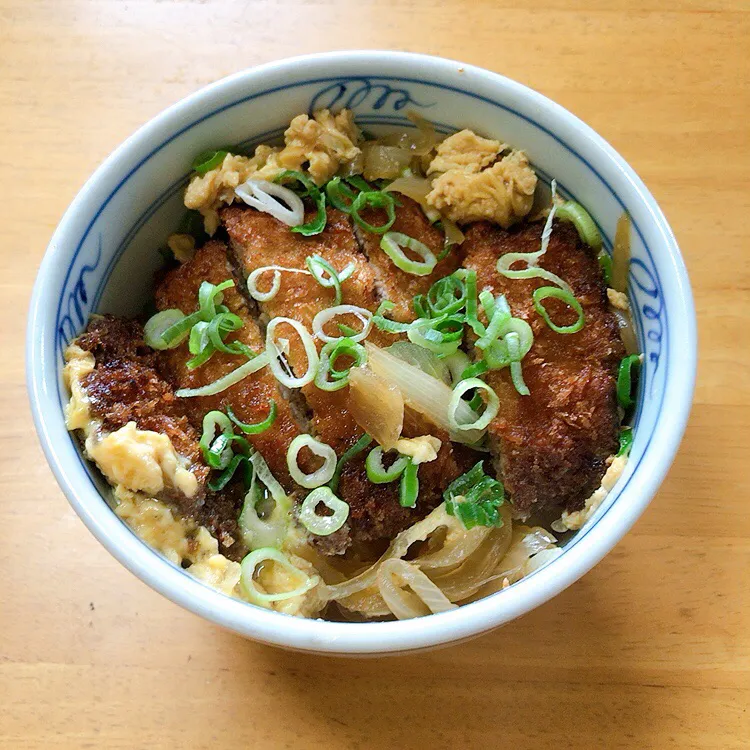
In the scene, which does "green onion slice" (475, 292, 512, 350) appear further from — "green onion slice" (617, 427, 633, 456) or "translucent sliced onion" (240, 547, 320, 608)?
"translucent sliced onion" (240, 547, 320, 608)

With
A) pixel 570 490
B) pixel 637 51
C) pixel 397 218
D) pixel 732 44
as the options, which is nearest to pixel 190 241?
pixel 397 218

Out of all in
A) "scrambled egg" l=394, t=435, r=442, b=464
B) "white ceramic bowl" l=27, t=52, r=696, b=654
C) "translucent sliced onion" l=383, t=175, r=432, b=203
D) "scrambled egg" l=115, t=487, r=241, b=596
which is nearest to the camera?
"white ceramic bowl" l=27, t=52, r=696, b=654

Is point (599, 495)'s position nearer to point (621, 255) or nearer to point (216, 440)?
point (621, 255)

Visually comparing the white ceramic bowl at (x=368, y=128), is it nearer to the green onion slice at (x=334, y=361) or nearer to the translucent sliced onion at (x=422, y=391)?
the translucent sliced onion at (x=422, y=391)

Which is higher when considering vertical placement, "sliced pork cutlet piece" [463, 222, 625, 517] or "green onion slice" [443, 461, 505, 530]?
"sliced pork cutlet piece" [463, 222, 625, 517]

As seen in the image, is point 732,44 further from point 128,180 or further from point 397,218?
point 128,180

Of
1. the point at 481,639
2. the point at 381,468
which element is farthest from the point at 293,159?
the point at 481,639

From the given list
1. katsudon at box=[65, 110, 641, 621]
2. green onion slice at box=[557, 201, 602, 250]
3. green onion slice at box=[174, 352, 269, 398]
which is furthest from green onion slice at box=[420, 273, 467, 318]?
green onion slice at box=[174, 352, 269, 398]

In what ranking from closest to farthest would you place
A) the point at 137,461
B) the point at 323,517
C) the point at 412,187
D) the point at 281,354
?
the point at 137,461, the point at 323,517, the point at 281,354, the point at 412,187
